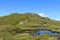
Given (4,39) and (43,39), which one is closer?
(4,39)

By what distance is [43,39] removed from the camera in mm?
82625

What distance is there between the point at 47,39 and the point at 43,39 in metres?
2.00

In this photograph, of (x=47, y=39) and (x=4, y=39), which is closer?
(x=4, y=39)

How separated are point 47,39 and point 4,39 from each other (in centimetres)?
2248

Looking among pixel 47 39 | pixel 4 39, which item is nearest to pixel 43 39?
pixel 47 39

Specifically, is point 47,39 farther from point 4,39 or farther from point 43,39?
point 4,39

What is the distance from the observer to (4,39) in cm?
7162

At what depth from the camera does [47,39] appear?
82.9m

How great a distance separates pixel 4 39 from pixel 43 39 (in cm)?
Answer: 2066
